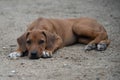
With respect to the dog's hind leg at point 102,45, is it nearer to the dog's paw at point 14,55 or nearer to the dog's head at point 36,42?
the dog's head at point 36,42

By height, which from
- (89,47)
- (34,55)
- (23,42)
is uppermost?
(23,42)

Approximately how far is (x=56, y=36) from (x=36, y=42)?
0.74 m

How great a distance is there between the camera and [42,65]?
9.17 metres

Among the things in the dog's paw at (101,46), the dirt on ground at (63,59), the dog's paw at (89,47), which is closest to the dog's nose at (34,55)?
the dirt on ground at (63,59)

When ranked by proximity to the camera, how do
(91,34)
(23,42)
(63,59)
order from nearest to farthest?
(63,59)
(23,42)
(91,34)

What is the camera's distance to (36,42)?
9.73 meters

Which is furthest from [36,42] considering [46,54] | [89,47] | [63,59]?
[89,47]

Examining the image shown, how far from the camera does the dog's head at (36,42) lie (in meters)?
9.58

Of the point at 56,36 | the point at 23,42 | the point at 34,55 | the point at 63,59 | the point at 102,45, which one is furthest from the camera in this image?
the point at 102,45

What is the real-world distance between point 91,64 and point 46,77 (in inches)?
49.2

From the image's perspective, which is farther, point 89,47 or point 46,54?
point 89,47

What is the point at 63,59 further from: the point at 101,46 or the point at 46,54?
the point at 101,46

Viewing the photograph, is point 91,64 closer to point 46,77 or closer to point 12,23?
point 46,77

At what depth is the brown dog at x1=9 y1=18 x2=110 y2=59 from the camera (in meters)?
9.77
